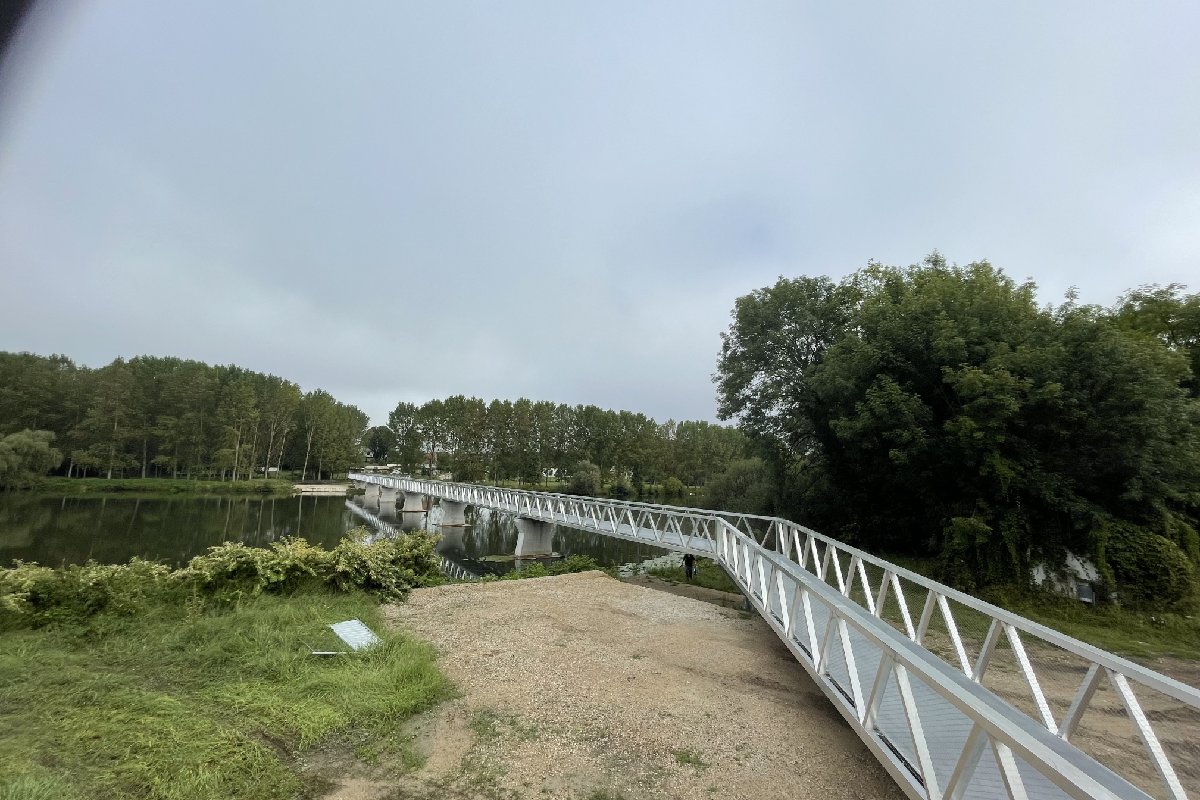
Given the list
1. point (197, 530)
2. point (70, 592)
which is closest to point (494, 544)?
point (197, 530)

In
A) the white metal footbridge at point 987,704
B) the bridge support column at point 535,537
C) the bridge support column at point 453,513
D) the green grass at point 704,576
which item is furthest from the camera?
the bridge support column at point 453,513

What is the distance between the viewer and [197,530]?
2616 centimetres

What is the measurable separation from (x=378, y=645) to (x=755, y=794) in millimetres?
3928

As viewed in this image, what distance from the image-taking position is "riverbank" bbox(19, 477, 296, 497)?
38281mm

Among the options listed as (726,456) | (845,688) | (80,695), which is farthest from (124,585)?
(726,456)

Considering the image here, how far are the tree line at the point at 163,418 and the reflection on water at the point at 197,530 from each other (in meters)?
7.72

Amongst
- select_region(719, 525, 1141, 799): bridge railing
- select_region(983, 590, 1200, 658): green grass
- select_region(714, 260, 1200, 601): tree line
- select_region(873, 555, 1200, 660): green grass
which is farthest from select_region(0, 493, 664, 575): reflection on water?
select_region(719, 525, 1141, 799): bridge railing

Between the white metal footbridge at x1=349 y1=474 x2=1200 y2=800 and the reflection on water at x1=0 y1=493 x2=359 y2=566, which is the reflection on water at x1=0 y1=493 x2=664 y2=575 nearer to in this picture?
the reflection on water at x1=0 y1=493 x2=359 y2=566

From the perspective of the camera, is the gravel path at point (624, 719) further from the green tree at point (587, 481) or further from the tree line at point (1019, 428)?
the green tree at point (587, 481)

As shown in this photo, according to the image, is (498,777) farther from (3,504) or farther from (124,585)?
(3,504)

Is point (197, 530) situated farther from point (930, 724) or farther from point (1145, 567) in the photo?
point (1145, 567)

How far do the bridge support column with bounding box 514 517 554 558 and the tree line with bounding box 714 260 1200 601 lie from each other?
1229 centimetres

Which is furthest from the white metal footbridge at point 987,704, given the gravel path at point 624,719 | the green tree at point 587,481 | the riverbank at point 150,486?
the riverbank at point 150,486

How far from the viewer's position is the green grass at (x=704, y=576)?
13.2 metres
